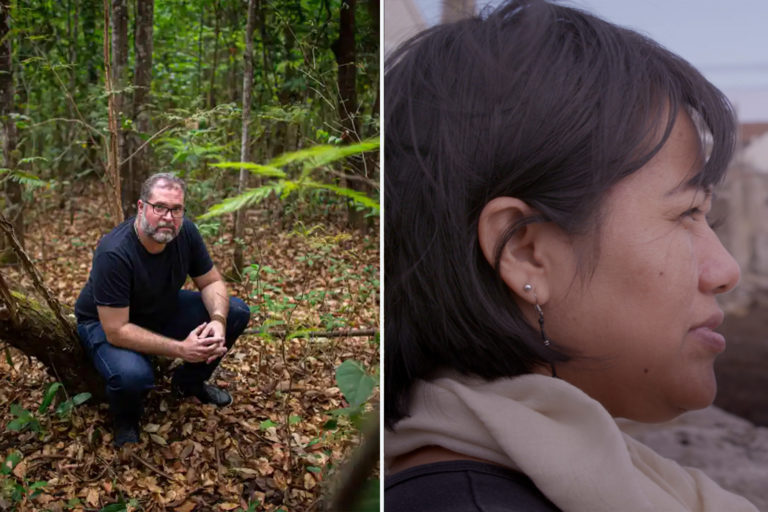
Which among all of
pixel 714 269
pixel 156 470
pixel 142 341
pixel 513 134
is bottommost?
pixel 156 470

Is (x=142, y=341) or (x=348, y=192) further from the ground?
(x=348, y=192)

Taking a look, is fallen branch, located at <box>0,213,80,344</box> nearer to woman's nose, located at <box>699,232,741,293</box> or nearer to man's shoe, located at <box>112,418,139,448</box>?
man's shoe, located at <box>112,418,139,448</box>

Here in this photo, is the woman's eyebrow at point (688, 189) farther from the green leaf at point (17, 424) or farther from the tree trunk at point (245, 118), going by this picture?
the green leaf at point (17, 424)

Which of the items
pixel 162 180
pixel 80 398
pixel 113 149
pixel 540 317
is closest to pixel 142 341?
pixel 80 398

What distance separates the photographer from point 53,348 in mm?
1649

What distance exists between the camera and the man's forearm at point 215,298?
1.49m

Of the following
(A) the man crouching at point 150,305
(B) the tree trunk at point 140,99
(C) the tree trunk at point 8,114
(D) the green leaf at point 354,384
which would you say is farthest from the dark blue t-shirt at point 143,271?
(D) the green leaf at point 354,384

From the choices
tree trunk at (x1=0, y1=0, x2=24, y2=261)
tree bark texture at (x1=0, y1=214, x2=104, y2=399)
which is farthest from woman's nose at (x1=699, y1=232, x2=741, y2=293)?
tree trunk at (x1=0, y1=0, x2=24, y2=261)

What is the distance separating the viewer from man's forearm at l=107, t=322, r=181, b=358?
144cm

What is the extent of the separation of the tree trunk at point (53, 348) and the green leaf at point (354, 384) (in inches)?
43.2

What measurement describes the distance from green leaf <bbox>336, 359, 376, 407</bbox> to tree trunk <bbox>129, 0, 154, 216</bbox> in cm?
134

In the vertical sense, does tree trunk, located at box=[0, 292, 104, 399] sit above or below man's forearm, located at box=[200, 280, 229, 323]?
below

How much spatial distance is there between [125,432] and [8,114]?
998 mm

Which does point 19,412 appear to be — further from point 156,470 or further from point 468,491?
point 468,491
